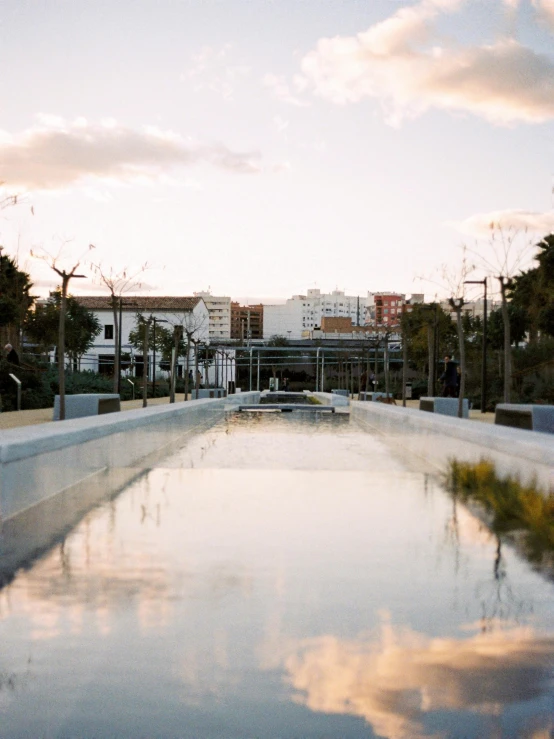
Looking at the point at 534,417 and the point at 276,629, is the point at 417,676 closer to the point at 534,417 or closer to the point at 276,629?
the point at 276,629

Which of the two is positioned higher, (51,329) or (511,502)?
(51,329)

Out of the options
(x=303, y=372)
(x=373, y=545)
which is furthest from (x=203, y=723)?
(x=303, y=372)

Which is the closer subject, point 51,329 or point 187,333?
point 187,333

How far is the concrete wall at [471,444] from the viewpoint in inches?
267

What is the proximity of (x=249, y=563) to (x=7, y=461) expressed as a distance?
202cm

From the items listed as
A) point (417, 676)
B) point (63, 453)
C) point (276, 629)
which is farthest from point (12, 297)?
point (417, 676)

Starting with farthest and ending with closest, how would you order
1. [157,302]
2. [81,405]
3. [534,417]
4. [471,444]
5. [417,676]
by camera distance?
[157,302] < [81,405] < [534,417] < [471,444] < [417,676]

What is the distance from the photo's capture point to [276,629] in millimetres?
3955

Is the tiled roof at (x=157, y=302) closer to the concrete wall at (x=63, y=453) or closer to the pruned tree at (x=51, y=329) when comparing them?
the pruned tree at (x=51, y=329)

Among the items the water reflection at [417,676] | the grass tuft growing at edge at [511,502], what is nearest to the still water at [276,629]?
the water reflection at [417,676]

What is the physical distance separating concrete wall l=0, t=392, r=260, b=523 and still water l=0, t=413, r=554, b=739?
0.57m

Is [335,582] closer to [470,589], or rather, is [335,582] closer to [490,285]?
[470,589]

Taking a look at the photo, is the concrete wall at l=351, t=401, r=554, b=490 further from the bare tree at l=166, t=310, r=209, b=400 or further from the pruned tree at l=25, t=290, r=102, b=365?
the pruned tree at l=25, t=290, r=102, b=365

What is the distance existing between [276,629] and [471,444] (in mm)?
5607
